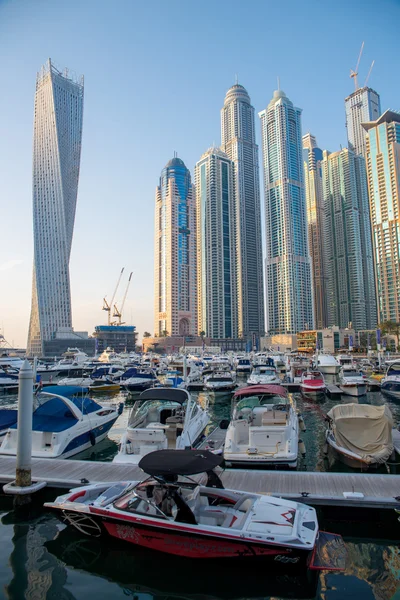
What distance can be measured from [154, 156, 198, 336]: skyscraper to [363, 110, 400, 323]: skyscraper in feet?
279

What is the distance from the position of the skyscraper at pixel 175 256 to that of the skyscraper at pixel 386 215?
85.1m

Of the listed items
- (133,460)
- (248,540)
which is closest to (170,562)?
(248,540)

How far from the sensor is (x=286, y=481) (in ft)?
36.2

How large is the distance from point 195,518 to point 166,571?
1.11 meters

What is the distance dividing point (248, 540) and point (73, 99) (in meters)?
188

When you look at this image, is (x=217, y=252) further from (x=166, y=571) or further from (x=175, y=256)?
(x=166, y=571)

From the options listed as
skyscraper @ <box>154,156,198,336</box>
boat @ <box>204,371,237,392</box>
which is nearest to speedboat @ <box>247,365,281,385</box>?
boat @ <box>204,371,237,392</box>

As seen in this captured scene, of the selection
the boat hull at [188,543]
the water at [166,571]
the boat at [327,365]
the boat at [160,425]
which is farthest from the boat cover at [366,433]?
the boat at [327,365]

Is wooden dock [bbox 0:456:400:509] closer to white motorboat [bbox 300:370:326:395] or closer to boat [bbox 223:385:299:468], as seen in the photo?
boat [bbox 223:385:299:468]

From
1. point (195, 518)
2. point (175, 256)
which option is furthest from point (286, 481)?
point (175, 256)

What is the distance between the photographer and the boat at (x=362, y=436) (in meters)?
13.6

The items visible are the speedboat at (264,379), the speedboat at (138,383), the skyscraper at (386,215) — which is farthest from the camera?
the skyscraper at (386,215)

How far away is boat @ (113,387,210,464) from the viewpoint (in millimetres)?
13750

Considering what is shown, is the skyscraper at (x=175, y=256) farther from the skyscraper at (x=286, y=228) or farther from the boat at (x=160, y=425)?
the boat at (x=160, y=425)
